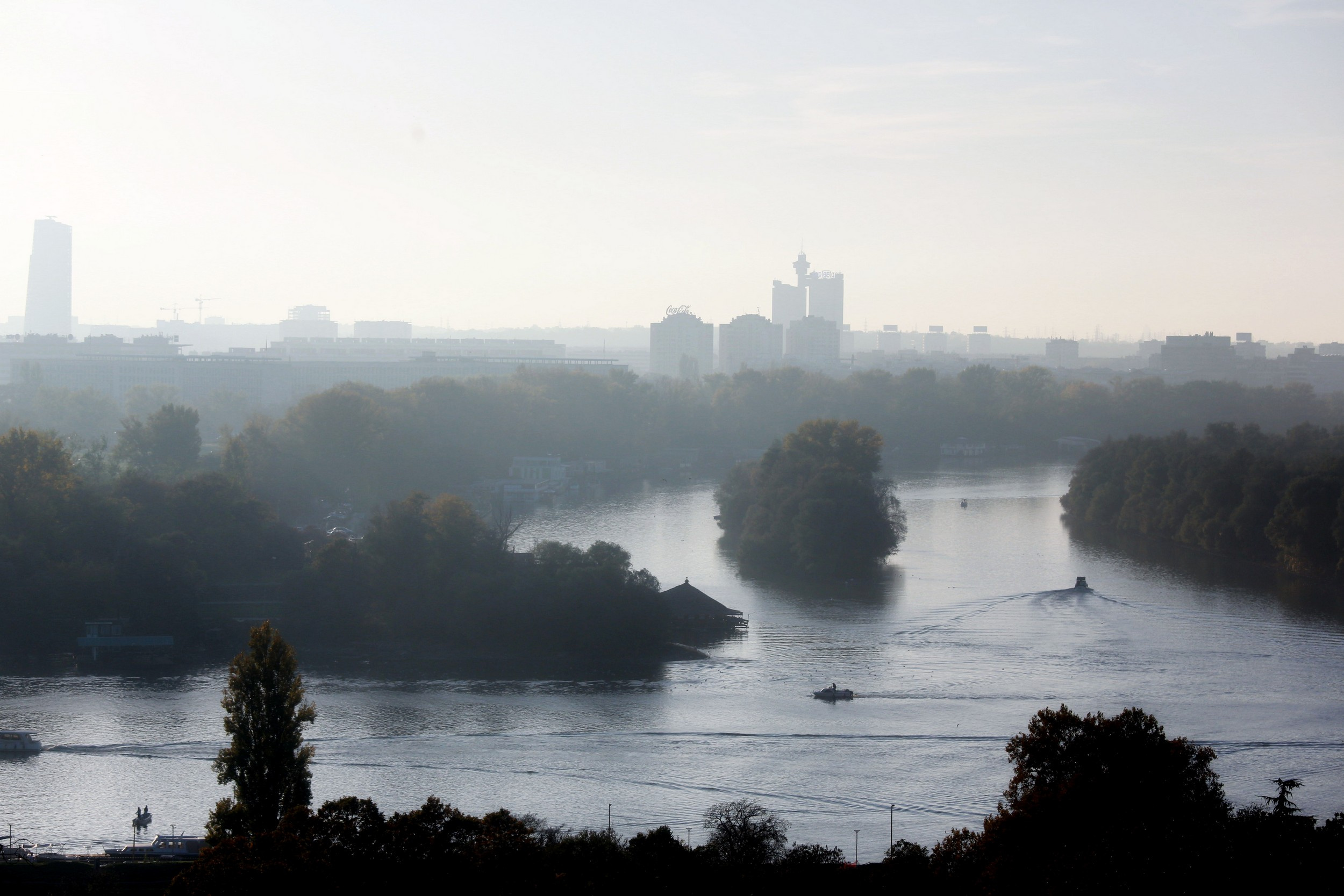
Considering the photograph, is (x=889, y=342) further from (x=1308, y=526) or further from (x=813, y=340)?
(x=1308, y=526)

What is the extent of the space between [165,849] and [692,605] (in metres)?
4.50

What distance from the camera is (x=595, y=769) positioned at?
19.9 ft

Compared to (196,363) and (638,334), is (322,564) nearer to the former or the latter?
(196,363)

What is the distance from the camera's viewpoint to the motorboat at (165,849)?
481 centimetres

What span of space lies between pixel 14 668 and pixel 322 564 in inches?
79.0

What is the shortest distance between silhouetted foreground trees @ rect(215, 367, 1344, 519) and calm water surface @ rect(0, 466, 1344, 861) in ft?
19.9

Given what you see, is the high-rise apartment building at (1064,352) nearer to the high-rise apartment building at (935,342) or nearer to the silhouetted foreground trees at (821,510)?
the high-rise apartment building at (935,342)

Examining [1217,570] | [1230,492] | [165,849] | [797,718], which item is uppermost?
[1230,492]

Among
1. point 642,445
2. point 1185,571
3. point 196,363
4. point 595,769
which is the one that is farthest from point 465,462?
point 196,363

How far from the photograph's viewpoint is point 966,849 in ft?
13.3

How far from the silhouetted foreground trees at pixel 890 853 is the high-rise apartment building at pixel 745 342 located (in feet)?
131

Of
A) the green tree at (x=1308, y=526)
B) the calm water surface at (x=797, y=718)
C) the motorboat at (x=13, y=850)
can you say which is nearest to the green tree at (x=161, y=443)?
the calm water surface at (x=797, y=718)

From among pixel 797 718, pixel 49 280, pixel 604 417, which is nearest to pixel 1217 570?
pixel 797 718

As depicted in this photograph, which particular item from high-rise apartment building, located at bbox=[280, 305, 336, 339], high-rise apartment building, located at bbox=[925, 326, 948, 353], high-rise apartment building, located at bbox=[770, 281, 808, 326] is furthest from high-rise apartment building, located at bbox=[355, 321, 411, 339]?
high-rise apartment building, located at bbox=[925, 326, 948, 353]
